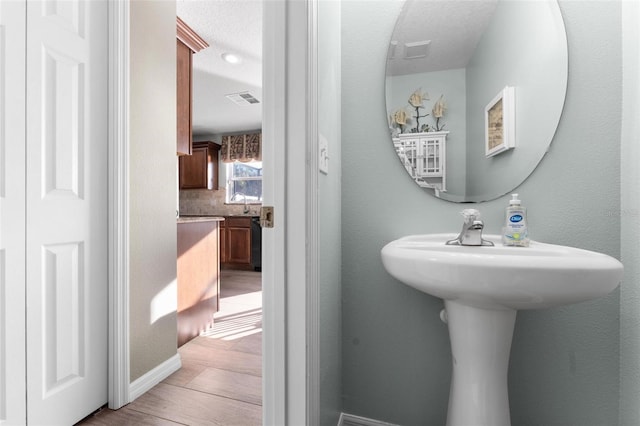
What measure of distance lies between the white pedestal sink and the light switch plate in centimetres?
34

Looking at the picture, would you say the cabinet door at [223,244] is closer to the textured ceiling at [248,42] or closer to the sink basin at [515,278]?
the textured ceiling at [248,42]

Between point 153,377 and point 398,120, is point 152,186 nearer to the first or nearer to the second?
point 153,377

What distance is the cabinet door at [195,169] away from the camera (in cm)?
538

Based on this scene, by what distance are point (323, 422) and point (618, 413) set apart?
3.17 feet

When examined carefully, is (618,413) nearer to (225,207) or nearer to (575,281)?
(575,281)

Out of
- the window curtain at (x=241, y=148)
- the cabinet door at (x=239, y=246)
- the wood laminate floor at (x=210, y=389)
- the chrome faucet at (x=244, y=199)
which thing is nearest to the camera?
the wood laminate floor at (x=210, y=389)

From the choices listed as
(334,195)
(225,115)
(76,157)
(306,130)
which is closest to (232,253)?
(225,115)

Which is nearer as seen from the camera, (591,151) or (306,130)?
(306,130)

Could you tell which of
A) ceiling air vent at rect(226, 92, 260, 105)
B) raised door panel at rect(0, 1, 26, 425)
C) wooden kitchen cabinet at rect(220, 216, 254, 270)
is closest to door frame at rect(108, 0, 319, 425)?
raised door panel at rect(0, 1, 26, 425)

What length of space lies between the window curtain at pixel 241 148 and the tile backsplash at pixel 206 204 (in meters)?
0.68

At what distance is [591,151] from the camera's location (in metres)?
1.04

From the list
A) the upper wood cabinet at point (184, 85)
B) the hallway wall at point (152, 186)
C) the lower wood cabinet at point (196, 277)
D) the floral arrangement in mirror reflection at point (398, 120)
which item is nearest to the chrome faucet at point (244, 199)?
the lower wood cabinet at point (196, 277)

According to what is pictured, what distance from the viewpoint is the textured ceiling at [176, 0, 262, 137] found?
2180 millimetres

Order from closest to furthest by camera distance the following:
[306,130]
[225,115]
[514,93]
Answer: [306,130], [514,93], [225,115]
